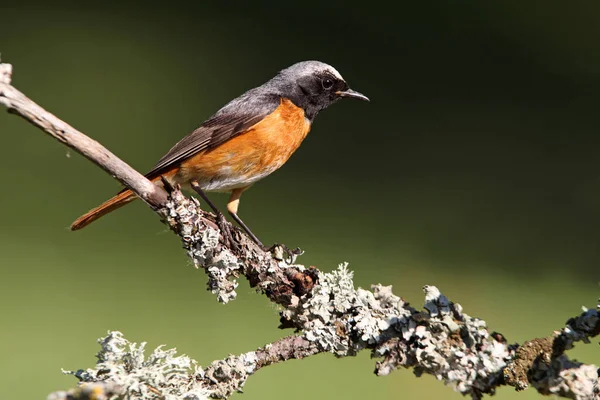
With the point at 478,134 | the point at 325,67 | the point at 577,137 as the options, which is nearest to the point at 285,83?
the point at 325,67

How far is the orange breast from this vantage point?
9.31ft

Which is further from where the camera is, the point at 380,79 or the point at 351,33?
the point at 351,33

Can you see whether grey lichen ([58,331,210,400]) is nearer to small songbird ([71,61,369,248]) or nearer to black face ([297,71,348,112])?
small songbird ([71,61,369,248])

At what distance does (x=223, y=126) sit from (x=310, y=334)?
1.15m

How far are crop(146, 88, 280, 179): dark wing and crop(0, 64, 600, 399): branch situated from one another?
65cm

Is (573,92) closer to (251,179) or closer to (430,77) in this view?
(430,77)

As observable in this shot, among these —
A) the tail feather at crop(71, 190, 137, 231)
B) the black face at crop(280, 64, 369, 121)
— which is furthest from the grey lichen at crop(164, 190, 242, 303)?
the black face at crop(280, 64, 369, 121)

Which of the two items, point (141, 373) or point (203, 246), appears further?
point (203, 246)

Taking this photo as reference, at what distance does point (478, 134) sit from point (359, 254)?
1.22 m

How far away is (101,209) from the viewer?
8.79 ft

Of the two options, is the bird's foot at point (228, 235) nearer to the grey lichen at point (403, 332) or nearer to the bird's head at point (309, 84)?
the grey lichen at point (403, 332)

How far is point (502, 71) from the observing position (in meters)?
4.07

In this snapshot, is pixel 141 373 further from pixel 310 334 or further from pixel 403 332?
pixel 403 332

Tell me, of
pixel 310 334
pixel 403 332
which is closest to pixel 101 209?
pixel 310 334
